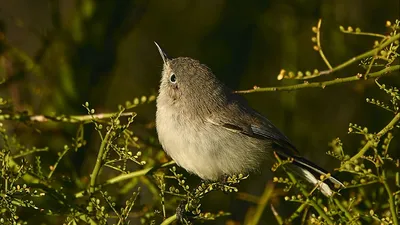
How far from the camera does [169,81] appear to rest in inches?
138

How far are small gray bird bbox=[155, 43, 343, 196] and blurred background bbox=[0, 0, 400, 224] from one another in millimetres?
146

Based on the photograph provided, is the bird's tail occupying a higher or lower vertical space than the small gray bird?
lower

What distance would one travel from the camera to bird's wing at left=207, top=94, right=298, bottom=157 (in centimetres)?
329

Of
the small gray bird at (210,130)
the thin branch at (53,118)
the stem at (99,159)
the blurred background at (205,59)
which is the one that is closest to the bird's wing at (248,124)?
the small gray bird at (210,130)

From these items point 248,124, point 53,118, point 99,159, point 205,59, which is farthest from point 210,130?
point 205,59

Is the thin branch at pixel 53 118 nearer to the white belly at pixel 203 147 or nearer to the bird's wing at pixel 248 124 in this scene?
the white belly at pixel 203 147

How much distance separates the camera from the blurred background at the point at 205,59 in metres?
3.86

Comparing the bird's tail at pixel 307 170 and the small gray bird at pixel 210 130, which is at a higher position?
the small gray bird at pixel 210 130

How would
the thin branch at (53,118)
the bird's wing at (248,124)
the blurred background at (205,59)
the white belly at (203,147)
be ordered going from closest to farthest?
the thin branch at (53,118) → the white belly at (203,147) → the bird's wing at (248,124) → the blurred background at (205,59)

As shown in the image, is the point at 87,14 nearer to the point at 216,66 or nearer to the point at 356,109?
the point at 216,66

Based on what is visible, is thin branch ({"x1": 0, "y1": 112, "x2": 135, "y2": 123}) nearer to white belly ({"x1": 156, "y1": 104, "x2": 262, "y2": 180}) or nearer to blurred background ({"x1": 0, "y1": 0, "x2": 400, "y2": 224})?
blurred background ({"x1": 0, "y1": 0, "x2": 400, "y2": 224})

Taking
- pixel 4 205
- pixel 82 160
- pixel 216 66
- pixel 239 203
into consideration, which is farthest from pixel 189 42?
pixel 4 205

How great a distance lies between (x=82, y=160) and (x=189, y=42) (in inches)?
73.0

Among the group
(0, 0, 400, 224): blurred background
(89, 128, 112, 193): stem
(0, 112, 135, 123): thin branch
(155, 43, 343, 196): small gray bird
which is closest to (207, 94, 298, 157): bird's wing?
(155, 43, 343, 196): small gray bird
